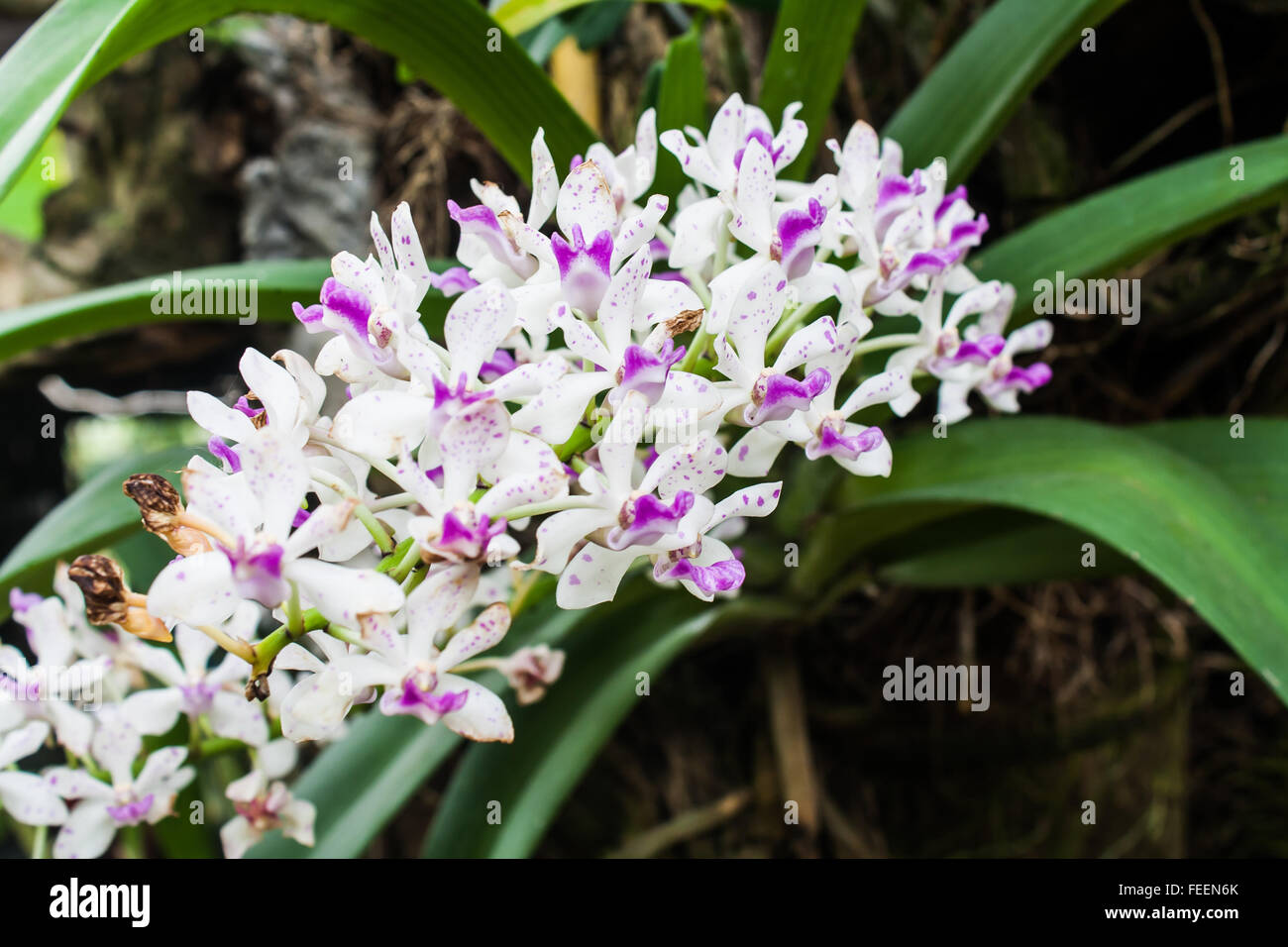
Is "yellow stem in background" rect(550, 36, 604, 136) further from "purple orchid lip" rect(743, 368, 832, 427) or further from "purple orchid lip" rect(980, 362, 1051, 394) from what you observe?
"purple orchid lip" rect(743, 368, 832, 427)

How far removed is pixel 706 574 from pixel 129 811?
0.46 meters

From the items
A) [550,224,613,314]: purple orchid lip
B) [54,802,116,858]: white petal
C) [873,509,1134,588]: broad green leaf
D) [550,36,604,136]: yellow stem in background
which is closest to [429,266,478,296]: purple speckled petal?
[550,224,613,314]: purple orchid lip

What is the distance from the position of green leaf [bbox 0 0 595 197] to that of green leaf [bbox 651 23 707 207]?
0.06m

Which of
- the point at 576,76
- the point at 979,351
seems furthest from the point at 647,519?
the point at 576,76

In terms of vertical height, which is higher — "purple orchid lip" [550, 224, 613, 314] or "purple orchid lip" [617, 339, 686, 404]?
"purple orchid lip" [550, 224, 613, 314]

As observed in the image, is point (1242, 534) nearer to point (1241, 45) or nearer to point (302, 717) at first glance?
point (302, 717)

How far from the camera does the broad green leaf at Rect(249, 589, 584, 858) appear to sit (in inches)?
28.8

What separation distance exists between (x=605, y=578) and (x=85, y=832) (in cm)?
46

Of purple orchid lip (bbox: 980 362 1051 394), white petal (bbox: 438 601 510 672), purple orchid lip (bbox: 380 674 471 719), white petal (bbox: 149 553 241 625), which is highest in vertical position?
purple orchid lip (bbox: 980 362 1051 394)

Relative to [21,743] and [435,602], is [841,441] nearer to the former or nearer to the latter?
[435,602]

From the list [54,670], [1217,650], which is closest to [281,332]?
[54,670]

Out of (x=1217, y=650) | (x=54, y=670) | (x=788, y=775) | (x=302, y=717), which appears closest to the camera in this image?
(x=302, y=717)

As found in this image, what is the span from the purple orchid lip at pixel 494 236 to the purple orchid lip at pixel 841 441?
6.9 inches
